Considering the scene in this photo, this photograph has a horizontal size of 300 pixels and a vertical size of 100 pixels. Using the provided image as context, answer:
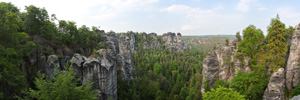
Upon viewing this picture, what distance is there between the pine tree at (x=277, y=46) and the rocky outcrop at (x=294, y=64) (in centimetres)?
81

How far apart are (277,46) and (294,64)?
295 centimetres

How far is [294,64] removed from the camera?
1922 centimetres

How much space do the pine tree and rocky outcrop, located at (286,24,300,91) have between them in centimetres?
81

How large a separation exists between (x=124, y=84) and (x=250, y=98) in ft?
85.1

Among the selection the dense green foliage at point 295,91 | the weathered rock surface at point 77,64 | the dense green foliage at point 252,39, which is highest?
the dense green foliage at point 252,39

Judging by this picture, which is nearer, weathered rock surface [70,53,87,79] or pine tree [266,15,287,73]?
pine tree [266,15,287,73]

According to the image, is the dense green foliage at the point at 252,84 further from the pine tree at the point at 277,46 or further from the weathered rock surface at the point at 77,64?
the weathered rock surface at the point at 77,64

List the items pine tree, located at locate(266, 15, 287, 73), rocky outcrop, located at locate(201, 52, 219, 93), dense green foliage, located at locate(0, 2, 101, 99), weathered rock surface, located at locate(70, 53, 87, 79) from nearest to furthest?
dense green foliage, located at locate(0, 2, 101, 99) < pine tree, located at locate(266, 15, 287, 73) < weathered rock surface, located at locate(70, 53, 87, 79) < rocky outcrop, located at locate(201, 52, 219, 93)

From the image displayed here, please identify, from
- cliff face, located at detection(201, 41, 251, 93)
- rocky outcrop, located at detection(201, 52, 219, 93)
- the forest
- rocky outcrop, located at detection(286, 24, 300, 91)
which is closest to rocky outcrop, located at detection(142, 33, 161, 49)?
rocky outcrop, located at detection(201, 52, 219, 93)

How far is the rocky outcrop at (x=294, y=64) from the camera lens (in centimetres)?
1895

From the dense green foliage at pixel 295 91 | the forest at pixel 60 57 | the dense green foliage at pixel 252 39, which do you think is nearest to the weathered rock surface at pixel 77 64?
the forest at pixel 60 57

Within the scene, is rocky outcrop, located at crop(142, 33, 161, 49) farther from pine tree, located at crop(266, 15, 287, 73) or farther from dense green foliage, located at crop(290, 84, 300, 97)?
dense green foliage, located at crop(290, 84, 300, 97)

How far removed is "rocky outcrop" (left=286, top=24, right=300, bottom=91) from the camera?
18953 millimetres

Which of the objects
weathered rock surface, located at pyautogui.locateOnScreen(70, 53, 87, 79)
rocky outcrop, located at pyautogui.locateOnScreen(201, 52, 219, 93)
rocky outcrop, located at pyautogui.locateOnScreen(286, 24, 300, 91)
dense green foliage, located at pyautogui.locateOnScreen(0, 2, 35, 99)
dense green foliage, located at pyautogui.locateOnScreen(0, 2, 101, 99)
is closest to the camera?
dense green foliage, located at pyautogui.locateOnScreen(0, 2, 35, 99)
